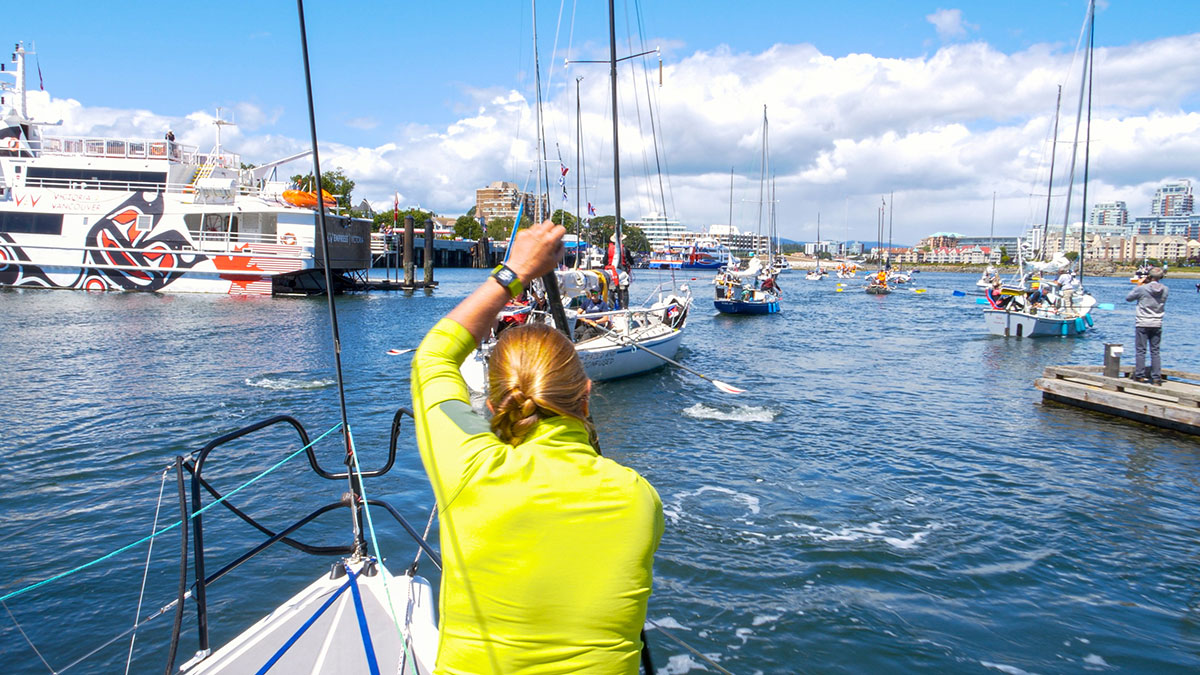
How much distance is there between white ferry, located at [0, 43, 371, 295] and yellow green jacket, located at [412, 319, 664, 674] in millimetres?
41810

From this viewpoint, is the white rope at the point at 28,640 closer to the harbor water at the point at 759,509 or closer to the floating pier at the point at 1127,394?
the harbor water at the point at 759,509

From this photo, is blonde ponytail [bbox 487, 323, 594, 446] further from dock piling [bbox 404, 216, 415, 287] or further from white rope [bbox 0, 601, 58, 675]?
dock piling [bbox 404, 216, 415, 287]

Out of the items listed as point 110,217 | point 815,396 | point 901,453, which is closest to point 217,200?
point 110,217

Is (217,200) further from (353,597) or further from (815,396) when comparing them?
(353,597)

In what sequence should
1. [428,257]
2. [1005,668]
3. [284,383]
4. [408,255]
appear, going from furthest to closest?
[428,257] → [408,255] → [284,383] → [1005,668]

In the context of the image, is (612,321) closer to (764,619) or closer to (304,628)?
(764,619)

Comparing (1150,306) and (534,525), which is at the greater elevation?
(534,525)

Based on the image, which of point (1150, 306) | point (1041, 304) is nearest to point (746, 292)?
point (1041, 304)

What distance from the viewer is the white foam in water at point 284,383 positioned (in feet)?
54.7

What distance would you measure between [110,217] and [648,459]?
41590 mm

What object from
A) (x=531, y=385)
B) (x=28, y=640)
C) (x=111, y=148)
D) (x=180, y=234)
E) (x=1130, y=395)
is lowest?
(x=28, y=640)

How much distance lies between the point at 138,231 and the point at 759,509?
4315cm

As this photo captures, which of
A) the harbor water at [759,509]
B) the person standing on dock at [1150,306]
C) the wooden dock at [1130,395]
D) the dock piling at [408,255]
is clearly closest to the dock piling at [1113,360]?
the wooden dock at [1130,395]

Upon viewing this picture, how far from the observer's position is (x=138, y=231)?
4059 centimetres
